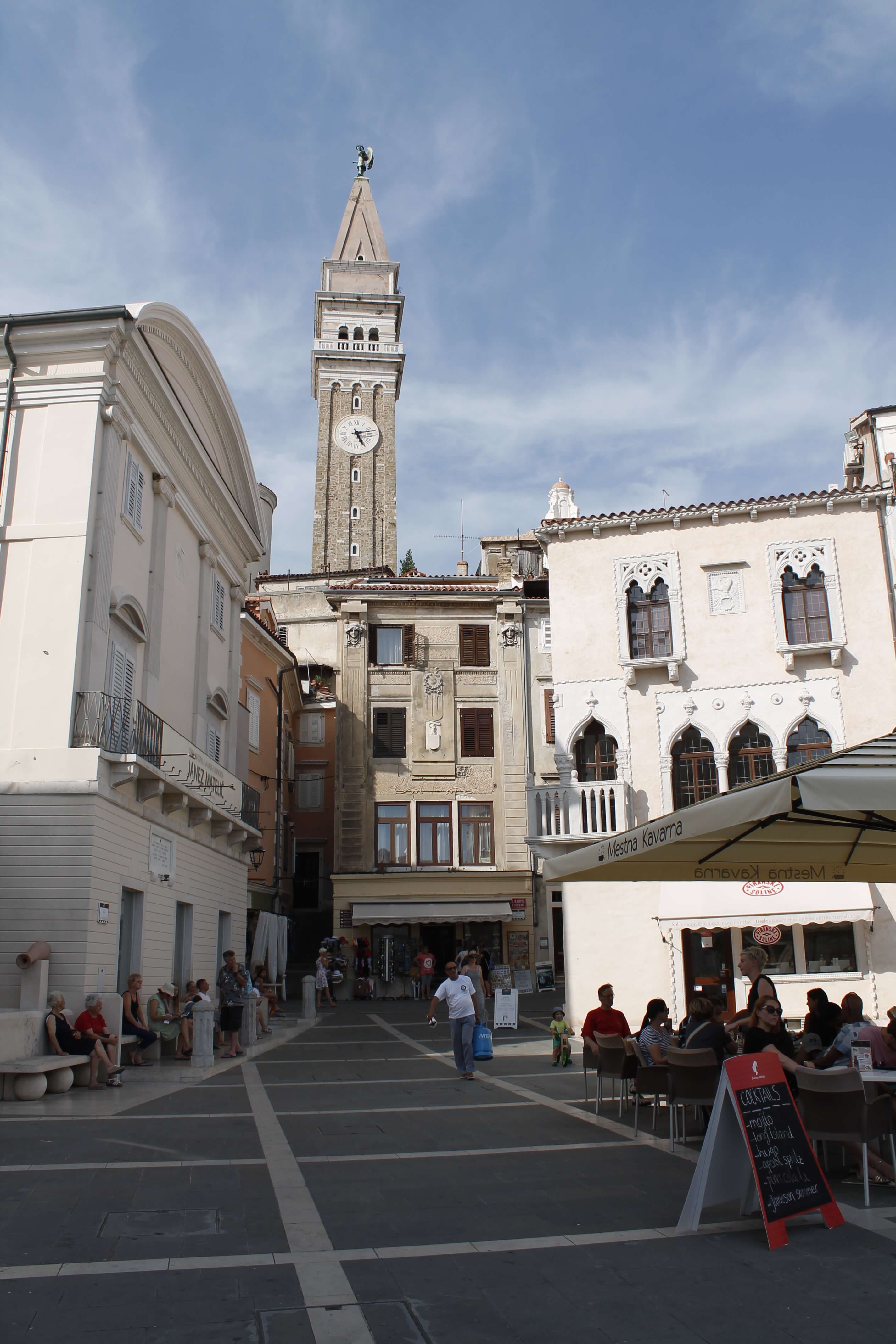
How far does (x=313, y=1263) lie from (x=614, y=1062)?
17.9 feet

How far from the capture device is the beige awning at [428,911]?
33.3 meters

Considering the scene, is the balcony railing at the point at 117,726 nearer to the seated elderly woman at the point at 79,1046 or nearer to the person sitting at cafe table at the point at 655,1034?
the seated elderly woman at the point at 79,1046

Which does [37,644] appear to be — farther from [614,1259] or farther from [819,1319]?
[819,1319]

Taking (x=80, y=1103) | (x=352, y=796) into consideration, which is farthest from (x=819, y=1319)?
(x=352, y=796)

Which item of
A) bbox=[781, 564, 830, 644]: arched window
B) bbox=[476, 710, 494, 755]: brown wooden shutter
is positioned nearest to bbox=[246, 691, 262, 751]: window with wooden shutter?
bbox=[476, 710, 494, 755]: brown wooden shutter

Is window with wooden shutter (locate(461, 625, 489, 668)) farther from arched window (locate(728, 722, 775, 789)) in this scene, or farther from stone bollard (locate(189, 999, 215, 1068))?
stone bollard (locate(189, 999, 215, 1068))

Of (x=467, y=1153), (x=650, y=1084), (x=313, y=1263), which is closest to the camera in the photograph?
(x=313, y=1263)

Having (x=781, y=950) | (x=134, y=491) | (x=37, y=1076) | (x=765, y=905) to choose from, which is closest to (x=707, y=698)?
(x=765, y=905)

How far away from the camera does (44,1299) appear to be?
16.6 feet

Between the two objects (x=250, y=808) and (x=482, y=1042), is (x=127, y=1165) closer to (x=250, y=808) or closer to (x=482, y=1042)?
(x=482, y=1042)

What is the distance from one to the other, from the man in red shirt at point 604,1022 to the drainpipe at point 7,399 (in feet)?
40.2

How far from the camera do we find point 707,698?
20.9 m

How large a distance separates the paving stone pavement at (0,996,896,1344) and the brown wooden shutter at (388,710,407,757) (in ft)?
80.2

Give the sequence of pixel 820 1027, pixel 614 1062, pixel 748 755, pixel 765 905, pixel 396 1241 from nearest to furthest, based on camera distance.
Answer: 1. pixel 396 1241
2. pixel 820 1027
3. pixel 614 1062
4. pixel 765 905
5. pixel 748 755
